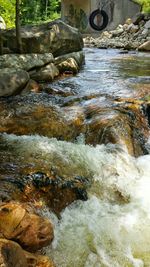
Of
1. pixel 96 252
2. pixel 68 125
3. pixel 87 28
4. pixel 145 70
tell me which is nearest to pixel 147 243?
pixel 96 252

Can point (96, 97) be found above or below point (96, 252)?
above

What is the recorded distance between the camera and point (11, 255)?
306cm

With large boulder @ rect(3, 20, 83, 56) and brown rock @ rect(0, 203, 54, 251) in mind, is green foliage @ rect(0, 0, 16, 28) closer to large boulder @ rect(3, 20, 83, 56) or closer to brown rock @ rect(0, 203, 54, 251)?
large boulder @ rect(3, 20, 83, 56)

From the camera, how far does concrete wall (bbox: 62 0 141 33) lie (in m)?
34.7

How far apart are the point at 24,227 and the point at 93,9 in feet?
114

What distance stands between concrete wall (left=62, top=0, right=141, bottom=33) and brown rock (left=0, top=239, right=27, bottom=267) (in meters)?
34.9

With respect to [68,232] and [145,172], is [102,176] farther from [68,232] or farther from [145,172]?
[68,232]

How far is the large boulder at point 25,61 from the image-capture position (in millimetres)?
9773

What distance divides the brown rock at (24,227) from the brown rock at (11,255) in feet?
0.74

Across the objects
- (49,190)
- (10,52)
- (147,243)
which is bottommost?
(147,243)

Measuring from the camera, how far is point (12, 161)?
5.23 m

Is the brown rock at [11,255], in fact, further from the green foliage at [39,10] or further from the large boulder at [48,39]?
the green foliage at [39,10]

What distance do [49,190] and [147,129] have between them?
332 centimetres

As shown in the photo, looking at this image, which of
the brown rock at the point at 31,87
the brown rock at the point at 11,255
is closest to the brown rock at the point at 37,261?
the brown rock at the point at 11,255
